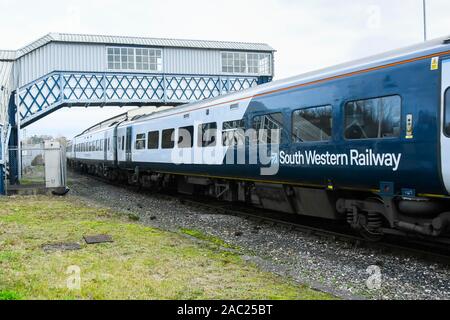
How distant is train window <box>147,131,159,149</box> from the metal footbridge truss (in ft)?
33.1

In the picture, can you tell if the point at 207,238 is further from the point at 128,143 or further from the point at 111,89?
the point at 111,89

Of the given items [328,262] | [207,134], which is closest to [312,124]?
[328,262]

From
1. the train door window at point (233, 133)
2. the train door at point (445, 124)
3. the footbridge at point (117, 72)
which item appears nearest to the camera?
the train door at point (445, 124)

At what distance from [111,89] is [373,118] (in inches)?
923

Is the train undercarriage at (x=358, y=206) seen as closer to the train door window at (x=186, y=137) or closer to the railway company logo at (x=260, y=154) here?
the railway company logo at (x=260, y=154)

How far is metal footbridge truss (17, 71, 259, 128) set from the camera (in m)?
25.9

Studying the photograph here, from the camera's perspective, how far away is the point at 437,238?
7.51 meters

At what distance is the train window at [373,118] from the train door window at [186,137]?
658 cm

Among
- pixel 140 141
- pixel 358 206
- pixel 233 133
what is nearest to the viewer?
pixel 358 206

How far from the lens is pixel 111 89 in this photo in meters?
28.8

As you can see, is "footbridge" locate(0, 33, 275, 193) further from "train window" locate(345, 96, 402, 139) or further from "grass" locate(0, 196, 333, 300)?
"train window" locate(345, 96, 402, 139)

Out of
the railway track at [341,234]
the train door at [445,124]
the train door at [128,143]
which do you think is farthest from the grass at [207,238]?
the train door at [128,143]

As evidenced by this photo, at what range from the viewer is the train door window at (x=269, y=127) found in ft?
32.1

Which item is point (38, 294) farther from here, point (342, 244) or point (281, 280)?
point (342, 244)
